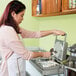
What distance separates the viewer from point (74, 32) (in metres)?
2.25

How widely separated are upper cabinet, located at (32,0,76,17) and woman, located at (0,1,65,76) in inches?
19.1

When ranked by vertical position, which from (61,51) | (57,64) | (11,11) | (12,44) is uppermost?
(11,11)

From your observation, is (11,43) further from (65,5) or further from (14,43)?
(65,5)

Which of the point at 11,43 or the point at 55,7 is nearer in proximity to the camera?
the point at 11,43

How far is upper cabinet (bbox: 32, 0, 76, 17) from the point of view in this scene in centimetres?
186

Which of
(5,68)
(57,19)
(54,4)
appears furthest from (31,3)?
(5,68)

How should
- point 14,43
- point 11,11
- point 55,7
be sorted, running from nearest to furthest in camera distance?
point 14,43 < point 11,11 < point 55,7

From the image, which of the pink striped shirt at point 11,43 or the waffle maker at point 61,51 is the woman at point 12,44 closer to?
the pink striped shirt at point 11,43

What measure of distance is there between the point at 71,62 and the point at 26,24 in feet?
5.52

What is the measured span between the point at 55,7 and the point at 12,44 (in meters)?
0.85

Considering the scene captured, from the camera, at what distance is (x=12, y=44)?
1551 millimetres

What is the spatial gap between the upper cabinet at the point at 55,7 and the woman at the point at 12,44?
19.1 inches

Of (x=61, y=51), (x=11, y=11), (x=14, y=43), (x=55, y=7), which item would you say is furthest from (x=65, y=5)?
(x=14, y=43)

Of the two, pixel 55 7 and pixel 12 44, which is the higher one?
pixel 55 7
